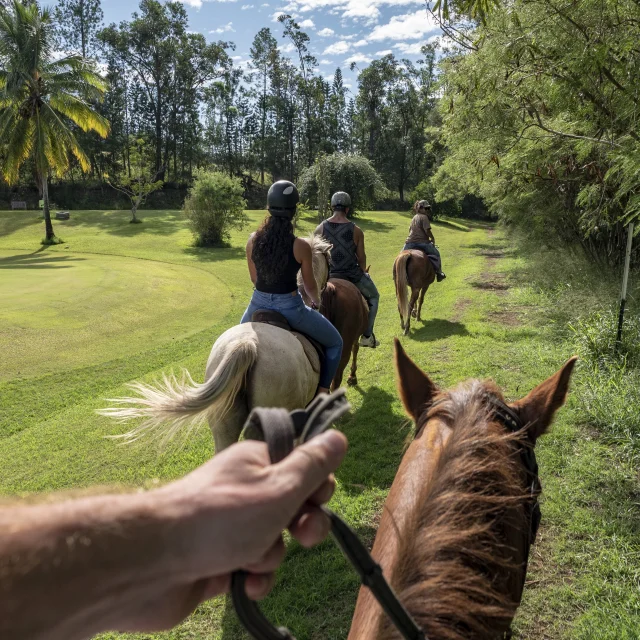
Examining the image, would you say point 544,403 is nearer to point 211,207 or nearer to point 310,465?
point 310,465

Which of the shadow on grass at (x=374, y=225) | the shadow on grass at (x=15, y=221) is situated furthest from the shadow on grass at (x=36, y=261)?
the shadow on grass at (x=374, y=225)

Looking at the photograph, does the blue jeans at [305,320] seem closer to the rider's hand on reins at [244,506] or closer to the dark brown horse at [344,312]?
the dark brown horse at [344,312]

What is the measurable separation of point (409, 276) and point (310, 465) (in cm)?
919

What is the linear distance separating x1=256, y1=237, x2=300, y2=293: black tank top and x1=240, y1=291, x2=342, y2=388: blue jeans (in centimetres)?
4

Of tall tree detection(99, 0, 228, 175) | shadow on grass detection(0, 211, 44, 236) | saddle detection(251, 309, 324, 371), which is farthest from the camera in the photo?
tall tree detection(99, 0, 228, 175)

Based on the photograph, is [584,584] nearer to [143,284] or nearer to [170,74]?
[143,284]

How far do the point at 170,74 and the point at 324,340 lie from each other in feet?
182

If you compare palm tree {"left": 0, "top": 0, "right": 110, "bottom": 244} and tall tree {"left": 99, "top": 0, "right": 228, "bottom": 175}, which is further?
tall tree {"left": 99, "top": 0, "right": 228, "bottom": 175}

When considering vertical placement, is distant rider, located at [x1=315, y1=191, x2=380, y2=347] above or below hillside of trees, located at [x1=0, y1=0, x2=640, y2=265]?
below

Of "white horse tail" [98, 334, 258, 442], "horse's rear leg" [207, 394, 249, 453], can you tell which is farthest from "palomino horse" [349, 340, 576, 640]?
"horse's rear leg" [207, 394, 249, 453]

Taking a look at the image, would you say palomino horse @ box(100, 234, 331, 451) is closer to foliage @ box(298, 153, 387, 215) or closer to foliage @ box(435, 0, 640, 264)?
foliage @ box(435, 0, 640, 264)

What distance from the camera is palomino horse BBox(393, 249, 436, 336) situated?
9.20 metres

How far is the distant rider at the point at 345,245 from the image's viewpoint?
643cm

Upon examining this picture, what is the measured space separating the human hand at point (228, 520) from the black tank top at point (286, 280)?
124 inches
